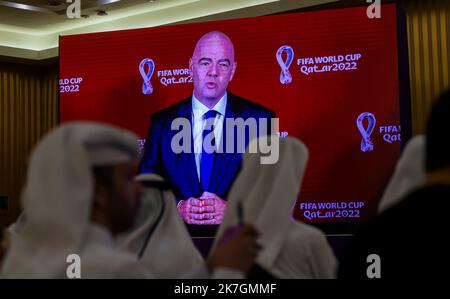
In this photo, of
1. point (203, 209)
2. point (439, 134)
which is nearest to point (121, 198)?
point (439, 134)

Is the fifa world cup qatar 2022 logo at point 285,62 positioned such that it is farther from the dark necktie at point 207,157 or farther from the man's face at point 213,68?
the dark necktie at point 207,157

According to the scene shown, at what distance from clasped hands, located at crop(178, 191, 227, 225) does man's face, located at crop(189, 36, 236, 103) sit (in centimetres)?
72

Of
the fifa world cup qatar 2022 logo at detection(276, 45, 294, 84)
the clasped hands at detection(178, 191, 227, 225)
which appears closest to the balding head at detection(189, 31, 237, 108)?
the fifa world cup qatar 2022 logo at detection(276, 45, 294, 84)

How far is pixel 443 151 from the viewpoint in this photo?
1.40m

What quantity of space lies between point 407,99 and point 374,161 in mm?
465

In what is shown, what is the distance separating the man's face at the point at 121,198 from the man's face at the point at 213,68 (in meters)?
3.58

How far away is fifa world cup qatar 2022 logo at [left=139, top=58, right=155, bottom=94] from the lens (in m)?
5.41

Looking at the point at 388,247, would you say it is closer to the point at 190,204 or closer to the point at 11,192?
the point at 190,204

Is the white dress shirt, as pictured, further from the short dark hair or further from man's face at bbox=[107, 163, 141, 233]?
the short dark hair

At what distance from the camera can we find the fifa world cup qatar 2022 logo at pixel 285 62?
505cm

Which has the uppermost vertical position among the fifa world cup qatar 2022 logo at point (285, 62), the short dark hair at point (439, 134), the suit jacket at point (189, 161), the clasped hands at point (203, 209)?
the fifa world cup qatar 2022 logo at point (285, 62)

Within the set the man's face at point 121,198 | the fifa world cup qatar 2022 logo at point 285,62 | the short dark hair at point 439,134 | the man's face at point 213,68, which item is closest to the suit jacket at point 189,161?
the man's face at point 213,68

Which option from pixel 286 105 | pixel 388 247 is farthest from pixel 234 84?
pixel 388 247

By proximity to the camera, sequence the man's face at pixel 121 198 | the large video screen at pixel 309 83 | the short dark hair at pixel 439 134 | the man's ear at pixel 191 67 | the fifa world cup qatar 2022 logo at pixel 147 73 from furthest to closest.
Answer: the fifa world cup qatar 2022 logo at pixel 147 73, the man's ear at pixel 191 67, the large video screen at pixel 309 83, the man's face at pixel 121 198, the short dark hair at pixel 439 134
